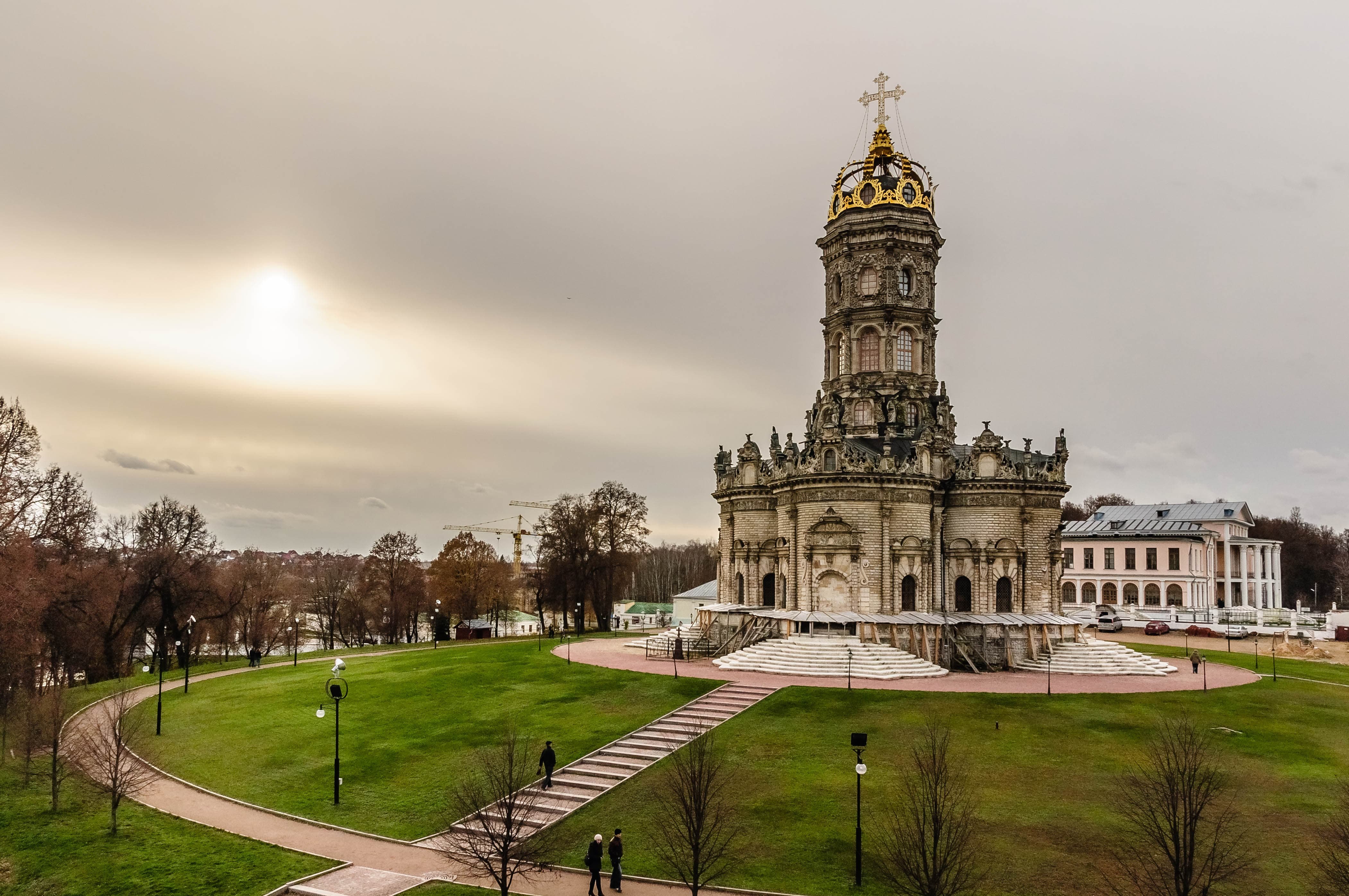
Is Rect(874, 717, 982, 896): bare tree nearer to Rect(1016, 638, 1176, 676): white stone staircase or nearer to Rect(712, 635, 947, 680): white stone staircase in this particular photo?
Rect(712, 635, 947, 680): white stone staircase

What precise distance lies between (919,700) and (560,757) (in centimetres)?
1440

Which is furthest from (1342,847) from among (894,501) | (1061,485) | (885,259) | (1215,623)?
(1215,623)

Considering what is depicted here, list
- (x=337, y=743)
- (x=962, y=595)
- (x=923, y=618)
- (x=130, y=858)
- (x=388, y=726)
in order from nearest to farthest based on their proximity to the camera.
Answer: (x=130, y=858) → (x=337, y=743) → (x=388, y=726) → (x=923, y=618) → (x=962, y=595)

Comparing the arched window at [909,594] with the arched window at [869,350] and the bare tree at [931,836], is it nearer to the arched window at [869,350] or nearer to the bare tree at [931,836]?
the arched window at [869,350]

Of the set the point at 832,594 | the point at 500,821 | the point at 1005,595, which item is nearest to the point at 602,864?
the point at 500,821

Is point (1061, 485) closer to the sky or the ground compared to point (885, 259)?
closer to the ground

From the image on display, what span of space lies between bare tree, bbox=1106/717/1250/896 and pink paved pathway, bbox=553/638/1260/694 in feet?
42.0

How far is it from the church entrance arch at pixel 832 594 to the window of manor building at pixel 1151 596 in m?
53.9

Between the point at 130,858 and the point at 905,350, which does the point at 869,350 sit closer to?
the point at 905,350

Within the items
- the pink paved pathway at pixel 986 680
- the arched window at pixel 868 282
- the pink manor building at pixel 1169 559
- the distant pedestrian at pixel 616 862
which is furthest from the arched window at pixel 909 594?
the pink manor building at pixel 1169 559

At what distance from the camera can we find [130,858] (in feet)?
72.5

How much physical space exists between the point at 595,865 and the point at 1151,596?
8158 cm

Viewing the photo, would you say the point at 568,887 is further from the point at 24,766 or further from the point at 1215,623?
the point at 1215,623

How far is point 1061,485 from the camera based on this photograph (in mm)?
49281
